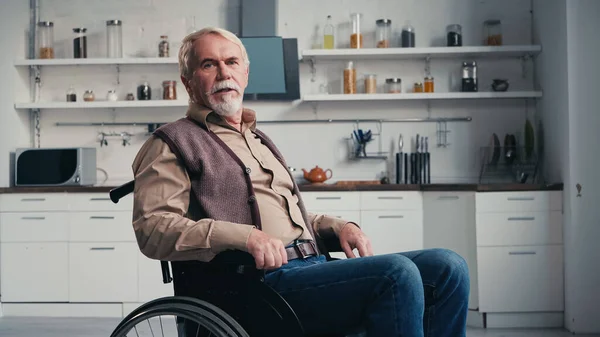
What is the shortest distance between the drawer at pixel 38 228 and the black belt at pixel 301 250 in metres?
3.13

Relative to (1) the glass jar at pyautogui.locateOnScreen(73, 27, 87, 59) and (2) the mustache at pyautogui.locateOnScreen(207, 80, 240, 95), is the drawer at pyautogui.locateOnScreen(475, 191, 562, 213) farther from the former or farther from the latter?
(1) the glass jar at pyautogui.locateOnScreen(73, 27, 87, 59)

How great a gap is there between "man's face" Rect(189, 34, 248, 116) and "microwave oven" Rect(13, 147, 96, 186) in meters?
3.07

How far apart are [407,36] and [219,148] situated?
338 centimetres

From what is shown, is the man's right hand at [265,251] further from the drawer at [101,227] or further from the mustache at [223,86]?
the drawer at [101,227]

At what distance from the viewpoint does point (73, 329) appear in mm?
4375

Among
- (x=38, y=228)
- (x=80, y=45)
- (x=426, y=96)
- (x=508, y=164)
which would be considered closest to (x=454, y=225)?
(x=508, y=164)

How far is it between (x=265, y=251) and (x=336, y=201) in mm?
3089

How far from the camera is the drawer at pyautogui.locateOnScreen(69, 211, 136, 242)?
475 cm

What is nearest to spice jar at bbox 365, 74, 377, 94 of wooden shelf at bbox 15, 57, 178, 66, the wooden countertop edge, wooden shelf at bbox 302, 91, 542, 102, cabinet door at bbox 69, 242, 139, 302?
wooden shelf at bbox 302, 91, 542, 102

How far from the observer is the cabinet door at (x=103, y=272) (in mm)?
4754

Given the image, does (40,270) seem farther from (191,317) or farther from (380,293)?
(380,293)

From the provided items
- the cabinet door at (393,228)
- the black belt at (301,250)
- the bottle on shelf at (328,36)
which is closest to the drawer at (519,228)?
the cabinet door at (393,228)

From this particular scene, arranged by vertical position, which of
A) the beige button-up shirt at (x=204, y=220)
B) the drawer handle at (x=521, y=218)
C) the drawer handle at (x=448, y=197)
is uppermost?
the beige button-up shirt at (x=204, y=220)

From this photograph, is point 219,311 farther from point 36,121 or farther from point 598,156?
point 36,121
